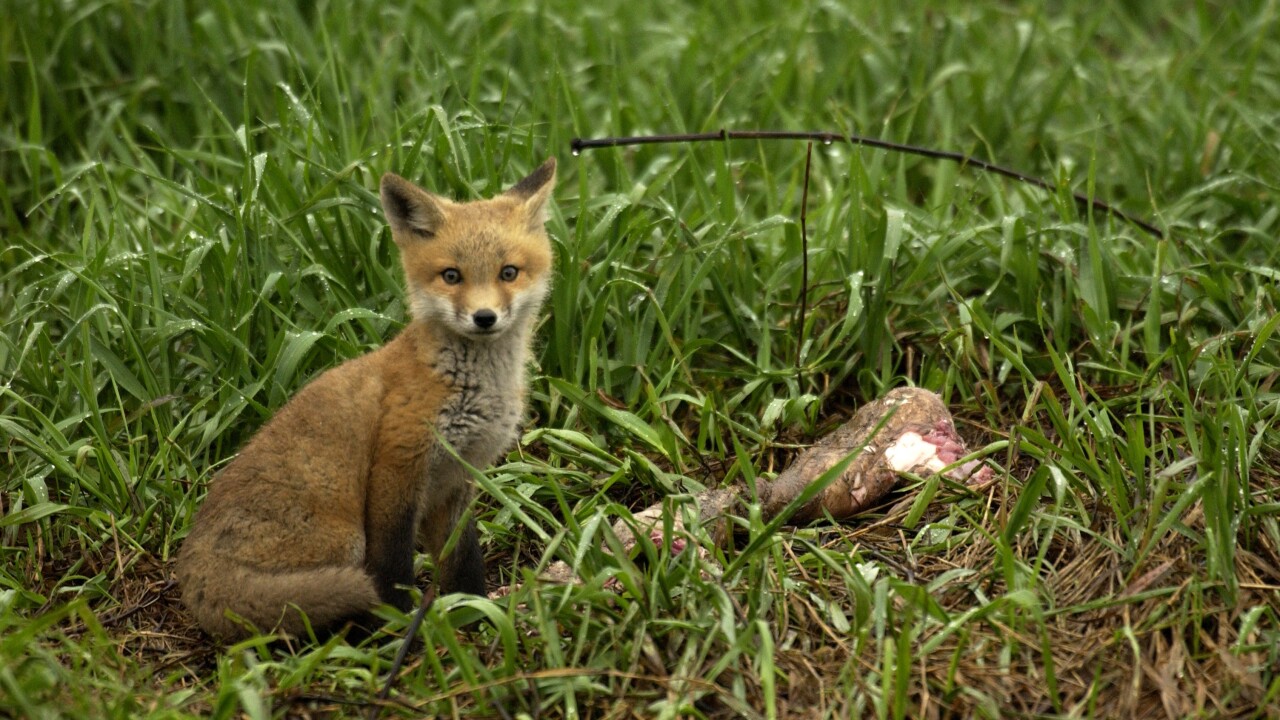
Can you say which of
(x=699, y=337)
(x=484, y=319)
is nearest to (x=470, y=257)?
(x=484, y=319)

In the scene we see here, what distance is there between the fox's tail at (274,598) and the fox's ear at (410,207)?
112 cm

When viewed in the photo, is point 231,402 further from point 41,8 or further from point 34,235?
point 41,8

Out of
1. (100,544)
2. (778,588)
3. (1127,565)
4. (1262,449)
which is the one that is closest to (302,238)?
(100,544)

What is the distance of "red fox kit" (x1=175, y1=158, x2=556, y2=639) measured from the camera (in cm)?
376

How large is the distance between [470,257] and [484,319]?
259mm

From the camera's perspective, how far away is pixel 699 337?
5.18 meters

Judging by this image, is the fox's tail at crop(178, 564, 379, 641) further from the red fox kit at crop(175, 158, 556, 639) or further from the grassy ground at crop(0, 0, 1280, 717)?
the grassy ground at crop(0, 0, 1280, 717)

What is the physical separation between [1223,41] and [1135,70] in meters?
0.66

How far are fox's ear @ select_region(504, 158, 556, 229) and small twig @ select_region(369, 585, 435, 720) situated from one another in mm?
1333

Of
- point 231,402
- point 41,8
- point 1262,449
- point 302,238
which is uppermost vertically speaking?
point 41,8

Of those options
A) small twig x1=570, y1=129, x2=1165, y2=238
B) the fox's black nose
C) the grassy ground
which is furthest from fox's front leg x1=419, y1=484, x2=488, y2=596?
small twig x1=570, y1=129, x2=1165, y2=238

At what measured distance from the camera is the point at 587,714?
A: 337 centimetres

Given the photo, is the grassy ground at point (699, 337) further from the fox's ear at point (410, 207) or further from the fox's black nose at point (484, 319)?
the fox's ear at point (410, 207)

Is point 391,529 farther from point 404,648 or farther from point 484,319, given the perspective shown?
point 484,319
